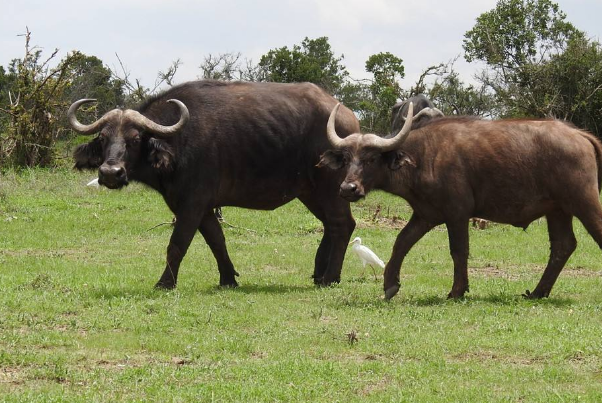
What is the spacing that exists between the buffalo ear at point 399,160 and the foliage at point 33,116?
666 inches

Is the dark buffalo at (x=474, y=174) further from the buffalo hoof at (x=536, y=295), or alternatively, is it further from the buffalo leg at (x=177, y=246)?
the buffalo leg at (x=177, y=246)

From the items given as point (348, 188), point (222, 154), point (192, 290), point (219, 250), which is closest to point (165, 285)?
point (192, 290)

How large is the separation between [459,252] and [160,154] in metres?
3.50

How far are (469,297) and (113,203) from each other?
11.5 m

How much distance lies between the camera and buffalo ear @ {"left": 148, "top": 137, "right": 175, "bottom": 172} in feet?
36.2

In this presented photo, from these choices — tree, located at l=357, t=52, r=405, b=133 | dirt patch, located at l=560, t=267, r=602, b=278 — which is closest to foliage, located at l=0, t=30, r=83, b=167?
tree, located at l=357, t=52, r=405, b=133

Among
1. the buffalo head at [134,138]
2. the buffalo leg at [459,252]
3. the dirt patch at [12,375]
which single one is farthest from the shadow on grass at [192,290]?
the dirt patch at [12,375]

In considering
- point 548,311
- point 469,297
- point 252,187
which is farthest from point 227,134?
point 548,311

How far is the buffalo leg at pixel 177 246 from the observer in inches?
443

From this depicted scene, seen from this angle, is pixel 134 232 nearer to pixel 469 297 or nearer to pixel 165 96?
pixel 165 96

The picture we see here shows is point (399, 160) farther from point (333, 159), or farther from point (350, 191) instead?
point (333, 159)

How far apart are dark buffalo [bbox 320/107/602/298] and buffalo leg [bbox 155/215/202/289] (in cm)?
180

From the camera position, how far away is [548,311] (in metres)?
9.79

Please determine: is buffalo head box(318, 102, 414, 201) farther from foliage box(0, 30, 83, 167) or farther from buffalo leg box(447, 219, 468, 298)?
foliage box(0, 30, 83, 167)
